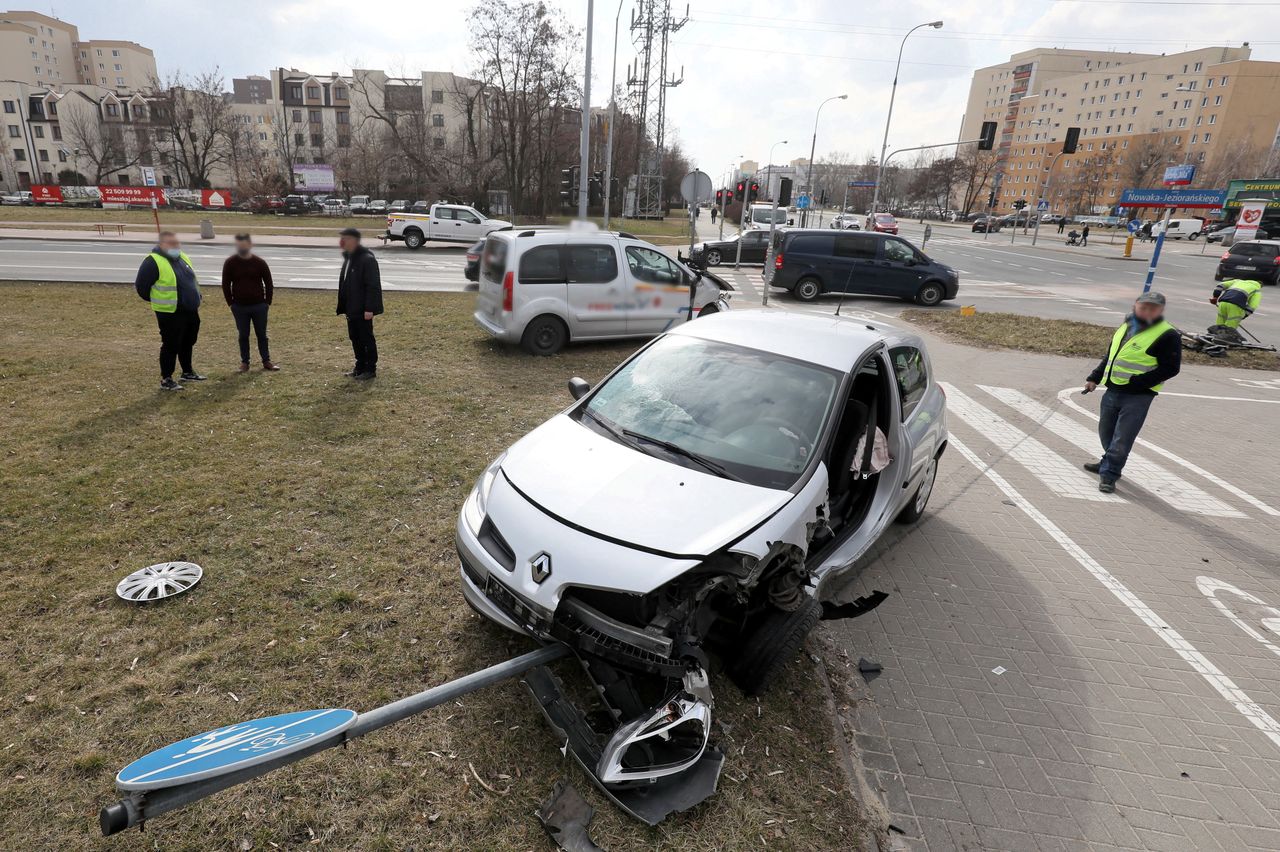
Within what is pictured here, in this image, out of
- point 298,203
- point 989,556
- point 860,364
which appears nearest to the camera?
point 860,364

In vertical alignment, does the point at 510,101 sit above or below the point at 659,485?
above

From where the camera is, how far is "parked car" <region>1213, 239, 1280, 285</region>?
26.0 m

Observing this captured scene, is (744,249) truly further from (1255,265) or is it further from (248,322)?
Answer: (248,322)

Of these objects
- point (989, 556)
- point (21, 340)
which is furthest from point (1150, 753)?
point (21, 340)

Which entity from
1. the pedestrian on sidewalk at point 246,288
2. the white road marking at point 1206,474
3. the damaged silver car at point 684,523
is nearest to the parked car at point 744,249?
the white road marking at point 1206,474

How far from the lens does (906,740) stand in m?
3.38

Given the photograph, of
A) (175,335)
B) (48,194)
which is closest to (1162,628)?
(175,335)

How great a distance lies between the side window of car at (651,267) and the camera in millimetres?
10578

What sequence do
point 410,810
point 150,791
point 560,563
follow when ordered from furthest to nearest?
point 560,563, point 410,810, point 150,791

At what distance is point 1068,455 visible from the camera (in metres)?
7.61

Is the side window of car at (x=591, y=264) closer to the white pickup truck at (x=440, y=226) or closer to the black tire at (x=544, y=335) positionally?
the black tire at (x=544, y=335)

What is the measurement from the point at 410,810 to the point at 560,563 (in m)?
1.15

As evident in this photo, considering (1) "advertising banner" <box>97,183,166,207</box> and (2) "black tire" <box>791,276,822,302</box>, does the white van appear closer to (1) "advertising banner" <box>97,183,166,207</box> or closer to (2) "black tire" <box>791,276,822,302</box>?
(2) "black tire" <box>791,276,822,302</box>

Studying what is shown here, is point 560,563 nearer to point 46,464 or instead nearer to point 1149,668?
point 1149,668
